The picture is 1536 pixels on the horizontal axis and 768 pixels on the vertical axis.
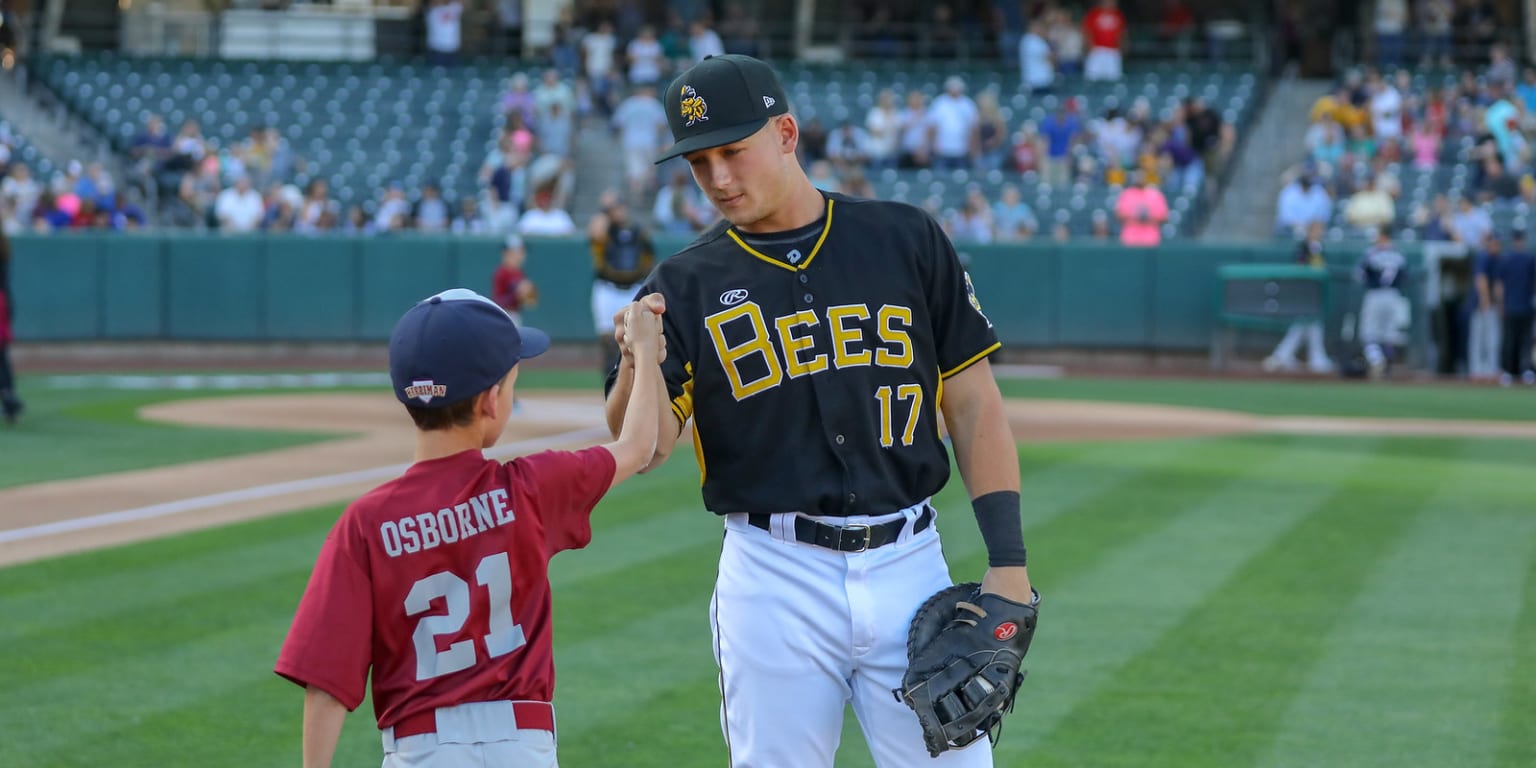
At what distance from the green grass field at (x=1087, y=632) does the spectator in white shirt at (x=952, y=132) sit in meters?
12.9

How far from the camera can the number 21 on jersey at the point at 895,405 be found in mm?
3482

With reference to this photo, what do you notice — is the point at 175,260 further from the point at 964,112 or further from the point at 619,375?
the point at 619,375

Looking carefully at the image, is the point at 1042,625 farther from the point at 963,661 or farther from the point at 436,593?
the point at 436,593

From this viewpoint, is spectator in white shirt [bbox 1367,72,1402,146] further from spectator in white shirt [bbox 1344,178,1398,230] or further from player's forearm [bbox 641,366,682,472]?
player's forearm [bbox 641,366,682,472]

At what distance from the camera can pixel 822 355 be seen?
11.5 ft

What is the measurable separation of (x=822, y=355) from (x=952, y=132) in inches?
857

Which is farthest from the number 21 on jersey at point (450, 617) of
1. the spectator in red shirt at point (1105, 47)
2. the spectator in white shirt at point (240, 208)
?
the spectator in red shirt at point (1105, 47)

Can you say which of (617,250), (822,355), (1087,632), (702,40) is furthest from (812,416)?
(702,40)

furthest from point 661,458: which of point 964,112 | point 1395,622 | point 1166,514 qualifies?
point 964,112

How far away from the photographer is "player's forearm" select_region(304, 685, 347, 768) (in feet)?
10.3

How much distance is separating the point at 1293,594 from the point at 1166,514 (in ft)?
7.60

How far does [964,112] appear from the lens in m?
25.1

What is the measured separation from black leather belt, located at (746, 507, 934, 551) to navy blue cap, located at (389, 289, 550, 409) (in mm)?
615

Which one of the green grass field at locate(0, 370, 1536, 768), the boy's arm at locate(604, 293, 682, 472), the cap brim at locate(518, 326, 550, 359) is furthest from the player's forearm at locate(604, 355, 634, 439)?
the green grass field at locate(0, 370, 1536, 768)
